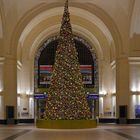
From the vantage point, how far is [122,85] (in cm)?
3344

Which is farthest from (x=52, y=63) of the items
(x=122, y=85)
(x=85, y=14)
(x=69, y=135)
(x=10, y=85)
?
(x=69, y=135)

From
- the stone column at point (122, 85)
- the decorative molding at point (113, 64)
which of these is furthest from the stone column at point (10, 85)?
the decorative molding at point (113, 64)

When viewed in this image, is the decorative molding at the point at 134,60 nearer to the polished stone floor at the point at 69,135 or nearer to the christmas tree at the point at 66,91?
the christmas tree at the point at 66,91

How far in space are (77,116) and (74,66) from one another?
271cm

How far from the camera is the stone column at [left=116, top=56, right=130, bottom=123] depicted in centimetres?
3322

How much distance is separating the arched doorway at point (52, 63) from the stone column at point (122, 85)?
762 cm

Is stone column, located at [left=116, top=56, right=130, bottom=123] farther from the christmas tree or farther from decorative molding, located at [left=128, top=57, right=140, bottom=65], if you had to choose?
the christmas tree

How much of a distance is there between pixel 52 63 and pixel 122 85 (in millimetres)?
10293

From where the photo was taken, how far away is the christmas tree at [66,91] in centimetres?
2181

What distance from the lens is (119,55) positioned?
33781 mm

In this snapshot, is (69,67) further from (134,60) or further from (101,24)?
(101,24)

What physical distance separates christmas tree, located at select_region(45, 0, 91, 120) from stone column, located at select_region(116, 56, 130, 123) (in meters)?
11.3

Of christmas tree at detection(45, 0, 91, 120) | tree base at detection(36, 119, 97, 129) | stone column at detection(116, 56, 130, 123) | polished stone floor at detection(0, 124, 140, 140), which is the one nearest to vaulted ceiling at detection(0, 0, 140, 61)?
stone column at detection(116, 56, 130, 123)

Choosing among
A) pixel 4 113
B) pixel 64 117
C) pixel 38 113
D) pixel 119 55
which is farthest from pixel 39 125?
pixel 38 113
